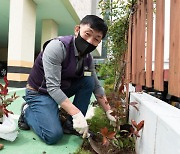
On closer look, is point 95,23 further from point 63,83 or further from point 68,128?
point 68,128

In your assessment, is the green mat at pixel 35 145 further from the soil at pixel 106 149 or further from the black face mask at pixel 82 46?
the black face mask at pixel 82 46

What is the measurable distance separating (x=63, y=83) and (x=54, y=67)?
0.91 ft

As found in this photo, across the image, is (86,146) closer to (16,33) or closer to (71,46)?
(71,46)

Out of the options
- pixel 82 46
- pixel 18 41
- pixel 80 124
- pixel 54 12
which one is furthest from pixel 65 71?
pixel 54 12

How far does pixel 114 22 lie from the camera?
15.7 ft

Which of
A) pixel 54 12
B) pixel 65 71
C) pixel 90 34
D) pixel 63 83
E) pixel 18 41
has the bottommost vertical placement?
pixel 63 83

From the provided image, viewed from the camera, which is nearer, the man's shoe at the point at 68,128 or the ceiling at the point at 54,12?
the man's shoe at the point at 68,128

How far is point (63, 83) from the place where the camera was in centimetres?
197

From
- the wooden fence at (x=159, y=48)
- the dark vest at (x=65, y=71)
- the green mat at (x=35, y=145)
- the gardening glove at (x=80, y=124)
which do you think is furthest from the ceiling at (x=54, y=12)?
the gardening glove at (x=80, y=124)

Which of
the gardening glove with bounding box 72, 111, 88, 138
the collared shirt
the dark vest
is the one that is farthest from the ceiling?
the gardening glove with bounding box 72, 111, 88, 138

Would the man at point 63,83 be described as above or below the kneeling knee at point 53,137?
above

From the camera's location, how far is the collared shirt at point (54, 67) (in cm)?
168

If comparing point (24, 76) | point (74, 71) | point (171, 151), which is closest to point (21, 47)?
point (24, 76)

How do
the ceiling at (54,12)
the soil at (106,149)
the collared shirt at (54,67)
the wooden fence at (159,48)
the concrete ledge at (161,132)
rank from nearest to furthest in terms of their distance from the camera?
the concrete ledge at (161,132) < the wooden fence at (159,48) < the soil at (106,149) < the collared shirt at (54,67) < the ceiling at (54,12)
